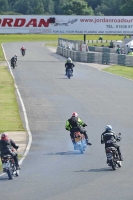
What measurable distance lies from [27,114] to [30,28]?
137ft

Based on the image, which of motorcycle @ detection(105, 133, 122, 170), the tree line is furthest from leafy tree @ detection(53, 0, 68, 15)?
motorcycle @ detection(105, 133, 122, 170)

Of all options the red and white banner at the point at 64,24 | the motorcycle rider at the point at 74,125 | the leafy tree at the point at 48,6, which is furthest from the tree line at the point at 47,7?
the motorcycle rider at the point at 74,125

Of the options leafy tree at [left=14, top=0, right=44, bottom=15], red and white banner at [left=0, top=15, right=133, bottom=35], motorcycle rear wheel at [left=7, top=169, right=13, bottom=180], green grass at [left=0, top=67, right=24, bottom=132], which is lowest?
leafy tree at [left=14, top=0, right=44, bottom=15]

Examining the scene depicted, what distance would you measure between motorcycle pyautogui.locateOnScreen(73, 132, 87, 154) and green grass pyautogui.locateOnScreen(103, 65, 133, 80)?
28.3 meters

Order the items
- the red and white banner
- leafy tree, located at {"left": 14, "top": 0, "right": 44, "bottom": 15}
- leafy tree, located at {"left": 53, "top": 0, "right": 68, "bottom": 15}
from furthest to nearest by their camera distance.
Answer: leafy tree, located at {"left": 14, "top": 0, "right": 44, "bottom": 15} → leafy tree, located at {"left": 53, "top": 0, "right": 68, "bottom": 15} → the red and white banner

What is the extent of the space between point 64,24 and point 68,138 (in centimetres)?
4899

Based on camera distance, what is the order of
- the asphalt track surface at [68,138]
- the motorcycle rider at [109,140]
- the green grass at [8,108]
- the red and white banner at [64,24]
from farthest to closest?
the red and white banner at [64,24]
the green grass at [8,108]
the motorcycle rider at [109,140]
the asphalt track surface at [68,138]

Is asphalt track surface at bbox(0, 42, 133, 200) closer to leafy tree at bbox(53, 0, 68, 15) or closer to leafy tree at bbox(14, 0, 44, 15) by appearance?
leafy tree at bbox(53, 0, 68, 15)

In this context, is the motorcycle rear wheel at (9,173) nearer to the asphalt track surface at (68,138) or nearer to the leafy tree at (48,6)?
the asphalt track surface at (68,138)

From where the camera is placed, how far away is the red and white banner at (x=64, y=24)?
69.6m

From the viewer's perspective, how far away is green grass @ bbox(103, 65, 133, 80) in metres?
50.2

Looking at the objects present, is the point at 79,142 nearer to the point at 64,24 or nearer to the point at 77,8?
the point at 64,24

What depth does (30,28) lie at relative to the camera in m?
69.9

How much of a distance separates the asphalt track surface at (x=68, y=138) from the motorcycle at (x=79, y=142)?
230mm
